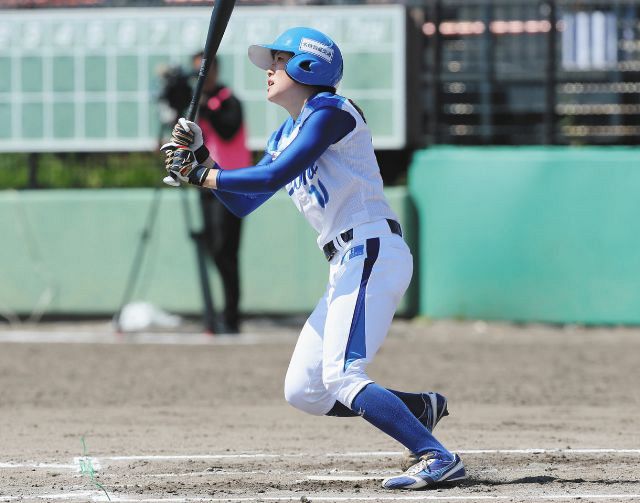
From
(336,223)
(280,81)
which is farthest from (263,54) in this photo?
(336,223)

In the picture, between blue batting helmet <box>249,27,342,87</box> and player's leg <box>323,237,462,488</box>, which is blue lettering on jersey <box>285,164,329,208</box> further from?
blue batting helmet <box>249,27,342,87</box>

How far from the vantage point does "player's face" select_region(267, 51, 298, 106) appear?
5.35 meters

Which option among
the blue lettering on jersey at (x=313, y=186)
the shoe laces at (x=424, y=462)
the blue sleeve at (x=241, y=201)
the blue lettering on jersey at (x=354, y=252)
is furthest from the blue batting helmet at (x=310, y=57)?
the shoe laces at (x=424, y=462)

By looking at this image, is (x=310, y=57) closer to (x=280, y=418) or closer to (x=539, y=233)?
(x=280, y=418)

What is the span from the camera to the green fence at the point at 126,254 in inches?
474

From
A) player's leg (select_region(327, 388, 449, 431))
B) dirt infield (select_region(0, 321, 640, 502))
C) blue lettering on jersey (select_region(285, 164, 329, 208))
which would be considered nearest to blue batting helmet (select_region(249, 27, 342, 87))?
blue lettering on jersey (select_region(285, 164, 329, 208))

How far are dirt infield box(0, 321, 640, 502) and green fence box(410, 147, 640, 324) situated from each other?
0.23m

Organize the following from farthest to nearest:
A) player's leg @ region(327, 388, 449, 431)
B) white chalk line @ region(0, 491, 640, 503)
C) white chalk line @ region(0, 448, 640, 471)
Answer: white chalk line @ region(0, 448, 640, 471) → player's leg @ region(327, 388, 449, 431) → white chalk line @ region(0, 491, 640, 503)

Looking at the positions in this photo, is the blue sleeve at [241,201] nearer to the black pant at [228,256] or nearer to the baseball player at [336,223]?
the baseball player at [336,223]

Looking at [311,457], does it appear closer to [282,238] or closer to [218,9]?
[218,9]

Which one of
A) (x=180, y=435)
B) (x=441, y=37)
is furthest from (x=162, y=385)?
(x=441, y=37)

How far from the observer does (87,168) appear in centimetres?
1276

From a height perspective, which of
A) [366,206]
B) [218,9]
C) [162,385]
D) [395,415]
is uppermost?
[218,9]

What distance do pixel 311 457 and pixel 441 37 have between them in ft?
21.8
